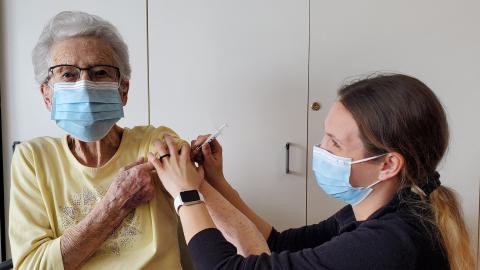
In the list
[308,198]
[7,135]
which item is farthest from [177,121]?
[7,135]

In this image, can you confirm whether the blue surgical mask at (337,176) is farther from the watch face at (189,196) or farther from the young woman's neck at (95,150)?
the young woman's neck at (95,150)

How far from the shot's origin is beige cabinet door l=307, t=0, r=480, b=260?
136 centimetres

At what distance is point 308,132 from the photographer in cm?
Answer: 145

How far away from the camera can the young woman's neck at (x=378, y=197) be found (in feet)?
3.00

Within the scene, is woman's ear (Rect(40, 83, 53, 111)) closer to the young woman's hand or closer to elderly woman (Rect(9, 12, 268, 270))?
elderly woman (Rect(9, 12, 268, 270))

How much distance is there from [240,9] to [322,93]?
470mm

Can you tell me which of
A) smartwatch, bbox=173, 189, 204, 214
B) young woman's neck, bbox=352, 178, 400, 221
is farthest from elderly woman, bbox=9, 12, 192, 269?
young woman's neck, bbox=352, 178, 400, 221

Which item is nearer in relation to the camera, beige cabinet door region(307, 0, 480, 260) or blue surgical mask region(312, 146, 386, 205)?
blue surgical mask region(312, 146, 386, 205)

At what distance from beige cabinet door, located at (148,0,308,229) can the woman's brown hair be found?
55cm

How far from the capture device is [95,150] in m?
1.14

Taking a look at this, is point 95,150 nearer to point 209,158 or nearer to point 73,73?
point 73,73

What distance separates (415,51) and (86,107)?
3.95 feet

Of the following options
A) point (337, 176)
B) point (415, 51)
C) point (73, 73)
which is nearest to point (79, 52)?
point (73, 73)

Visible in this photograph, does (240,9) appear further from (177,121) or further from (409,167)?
(409,167)
